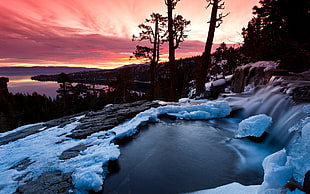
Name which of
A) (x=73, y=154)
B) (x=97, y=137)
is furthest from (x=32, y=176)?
(x=97, y=137)

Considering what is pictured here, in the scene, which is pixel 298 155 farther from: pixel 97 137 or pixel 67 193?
pixel 97 137

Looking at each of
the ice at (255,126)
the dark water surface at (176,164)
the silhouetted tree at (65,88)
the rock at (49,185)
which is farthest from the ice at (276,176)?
the silhouetted tree at (65,88)

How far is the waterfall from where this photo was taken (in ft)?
14.6

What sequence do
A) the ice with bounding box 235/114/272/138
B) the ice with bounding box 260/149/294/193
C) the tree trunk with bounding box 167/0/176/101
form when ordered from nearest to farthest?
the ice with bounding box 260/149/294/193 → the ice with bounding box 235/114/272/138 → the tree trunk with bounding box 167/0/176/101

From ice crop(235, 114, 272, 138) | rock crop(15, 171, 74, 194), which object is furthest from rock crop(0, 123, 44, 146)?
ice crop(235, 114, 272, 138)

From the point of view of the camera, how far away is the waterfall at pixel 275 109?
14.6 ft

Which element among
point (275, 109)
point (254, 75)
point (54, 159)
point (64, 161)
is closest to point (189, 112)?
point (275, 109)

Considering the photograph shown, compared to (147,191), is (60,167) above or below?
above

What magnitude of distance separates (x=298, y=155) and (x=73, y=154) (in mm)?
4527

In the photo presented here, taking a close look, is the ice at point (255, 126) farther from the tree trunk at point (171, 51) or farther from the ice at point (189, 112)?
the tree trunk at point (171, 51)

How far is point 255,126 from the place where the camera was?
5176 millimetres

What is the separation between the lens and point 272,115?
A: 5621 millimetres

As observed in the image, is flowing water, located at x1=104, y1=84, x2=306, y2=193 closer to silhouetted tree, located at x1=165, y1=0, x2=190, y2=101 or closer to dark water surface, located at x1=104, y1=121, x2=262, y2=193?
dark water surface, located at x1=104, y1=121, x2=262, y2=193

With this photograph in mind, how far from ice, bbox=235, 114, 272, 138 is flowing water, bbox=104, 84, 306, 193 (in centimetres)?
21
